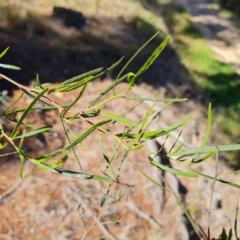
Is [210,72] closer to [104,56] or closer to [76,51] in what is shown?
[104,56]

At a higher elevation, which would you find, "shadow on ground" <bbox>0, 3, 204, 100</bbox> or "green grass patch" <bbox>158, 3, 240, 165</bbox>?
"shadow on ground" <bbox>0, 3, 204, 100</bbox>

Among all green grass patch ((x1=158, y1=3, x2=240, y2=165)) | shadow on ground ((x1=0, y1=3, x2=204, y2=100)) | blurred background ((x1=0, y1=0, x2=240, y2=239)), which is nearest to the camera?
blurred background ((x1=0, y1=0, x2=240, y2=239))

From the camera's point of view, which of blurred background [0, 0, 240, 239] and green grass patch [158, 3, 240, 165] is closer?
blurred background [0, 0, 240, 239]

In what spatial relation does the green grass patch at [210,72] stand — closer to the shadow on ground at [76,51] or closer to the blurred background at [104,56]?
the blurred background at [104,56]

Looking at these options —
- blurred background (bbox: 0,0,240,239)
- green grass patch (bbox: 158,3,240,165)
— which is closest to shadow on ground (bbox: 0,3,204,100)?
blurred background (bbox: 0,0,240,239)

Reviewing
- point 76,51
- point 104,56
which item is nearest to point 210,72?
point 104,56

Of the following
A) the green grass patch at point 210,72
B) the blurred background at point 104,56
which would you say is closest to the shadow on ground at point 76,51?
the blurred background at point 104,56

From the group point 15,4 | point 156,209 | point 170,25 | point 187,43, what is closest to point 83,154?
point 156,209

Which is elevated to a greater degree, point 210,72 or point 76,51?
point 76,51

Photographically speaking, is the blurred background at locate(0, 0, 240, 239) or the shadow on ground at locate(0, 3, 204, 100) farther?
the shadow on ground at locate(0, 3, 204, 100)

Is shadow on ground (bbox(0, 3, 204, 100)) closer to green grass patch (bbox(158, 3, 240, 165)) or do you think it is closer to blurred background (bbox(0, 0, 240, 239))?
blurred background (bbox(0, 0, 240, 239))

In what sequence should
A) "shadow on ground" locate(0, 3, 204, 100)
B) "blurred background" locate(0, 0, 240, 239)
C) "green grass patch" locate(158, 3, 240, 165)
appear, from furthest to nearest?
1. "green grass patch" locate(158, 3, 240, 165)
2. "shadow on ground" locate(0, 3, 204, 100)
3. "blurred background" locate(0, 0, 240, 239)
